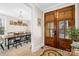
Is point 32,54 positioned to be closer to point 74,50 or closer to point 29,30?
point 29,30

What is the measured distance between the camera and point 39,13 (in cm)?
198

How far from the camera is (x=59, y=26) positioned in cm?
200

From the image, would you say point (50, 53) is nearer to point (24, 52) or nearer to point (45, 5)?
point (24, 52)

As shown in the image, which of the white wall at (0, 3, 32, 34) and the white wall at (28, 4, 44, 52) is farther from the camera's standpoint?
the white wall at (28, 4, 44, 52)

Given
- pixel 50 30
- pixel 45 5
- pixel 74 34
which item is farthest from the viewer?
pixel 50 30

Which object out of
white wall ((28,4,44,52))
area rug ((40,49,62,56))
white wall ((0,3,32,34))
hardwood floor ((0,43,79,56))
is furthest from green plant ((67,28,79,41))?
white wall ((0,3,32,34))

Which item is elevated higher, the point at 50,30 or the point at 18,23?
the point at 18,23

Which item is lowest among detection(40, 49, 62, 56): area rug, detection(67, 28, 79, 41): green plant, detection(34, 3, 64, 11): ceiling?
detection(40, 49, 62, 56): area rug

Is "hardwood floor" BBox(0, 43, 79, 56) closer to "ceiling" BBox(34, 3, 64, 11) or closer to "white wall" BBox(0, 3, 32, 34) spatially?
"white wall" BBox(0, 3, 32, 34)

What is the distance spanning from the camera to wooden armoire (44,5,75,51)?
1872 millimetres

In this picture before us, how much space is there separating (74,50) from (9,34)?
1170mm

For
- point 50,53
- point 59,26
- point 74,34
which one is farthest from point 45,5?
point 50,53

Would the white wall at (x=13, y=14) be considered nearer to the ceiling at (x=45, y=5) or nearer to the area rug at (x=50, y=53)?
the ceiling at (x=45, y=5)

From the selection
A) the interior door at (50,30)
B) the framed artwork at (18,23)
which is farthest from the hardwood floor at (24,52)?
the framed artwork at (18,23)
